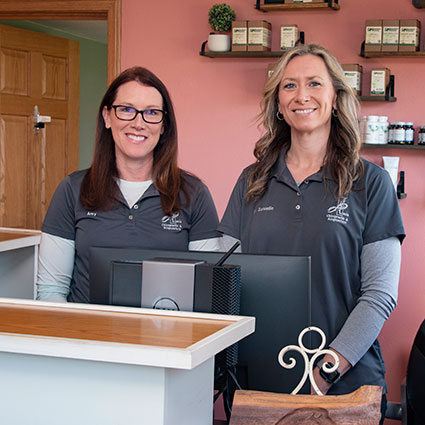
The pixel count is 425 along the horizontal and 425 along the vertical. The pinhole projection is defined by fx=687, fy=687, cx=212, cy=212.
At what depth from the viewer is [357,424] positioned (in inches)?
40.6

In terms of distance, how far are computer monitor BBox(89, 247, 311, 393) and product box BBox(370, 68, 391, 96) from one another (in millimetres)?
2379

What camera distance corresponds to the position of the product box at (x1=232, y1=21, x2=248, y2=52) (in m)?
3.70

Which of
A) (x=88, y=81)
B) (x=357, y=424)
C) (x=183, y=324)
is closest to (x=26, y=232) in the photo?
(x=183, y=324)

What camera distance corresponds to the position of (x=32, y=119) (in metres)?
5.26

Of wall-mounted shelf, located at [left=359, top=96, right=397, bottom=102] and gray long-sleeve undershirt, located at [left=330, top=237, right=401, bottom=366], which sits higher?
wall-mounted shelf, located at [left=359, top=96, right=397, bottom=102]

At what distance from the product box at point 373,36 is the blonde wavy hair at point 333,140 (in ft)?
5.76

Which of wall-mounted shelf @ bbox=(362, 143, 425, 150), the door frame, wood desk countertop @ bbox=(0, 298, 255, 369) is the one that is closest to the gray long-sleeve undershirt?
wood desk countertop @ bbox=(0, 298, 255, 369)

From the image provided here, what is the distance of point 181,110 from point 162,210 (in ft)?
6.78

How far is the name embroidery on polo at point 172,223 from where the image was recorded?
6.55 feet

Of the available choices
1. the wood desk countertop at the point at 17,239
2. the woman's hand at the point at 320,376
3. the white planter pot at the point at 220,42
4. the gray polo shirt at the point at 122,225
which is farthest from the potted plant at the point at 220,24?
the woman's hand at the point at 320,376

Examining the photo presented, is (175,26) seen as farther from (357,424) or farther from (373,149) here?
(357,424)

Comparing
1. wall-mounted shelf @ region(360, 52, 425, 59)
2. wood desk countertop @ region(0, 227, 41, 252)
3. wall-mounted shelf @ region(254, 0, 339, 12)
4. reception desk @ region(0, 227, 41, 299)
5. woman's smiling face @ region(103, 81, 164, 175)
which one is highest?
wall-mounted shelf @ region(254, 0, 339, 12)

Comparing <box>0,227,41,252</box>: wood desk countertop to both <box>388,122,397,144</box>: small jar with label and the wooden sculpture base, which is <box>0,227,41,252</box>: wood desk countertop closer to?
<box>388,122,397,144</box>: small jar with label

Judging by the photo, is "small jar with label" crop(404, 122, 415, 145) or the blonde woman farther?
"small jar with label" crop(404, 122, 415, 145)
